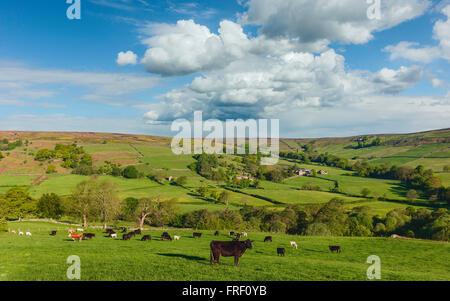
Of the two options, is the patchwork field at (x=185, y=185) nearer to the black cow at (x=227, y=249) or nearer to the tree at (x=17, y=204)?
the tree at (x=17, y=204)

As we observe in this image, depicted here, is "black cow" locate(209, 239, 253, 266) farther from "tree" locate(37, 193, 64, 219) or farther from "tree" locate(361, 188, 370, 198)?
"tree" locate(361, 188, 370, 198)

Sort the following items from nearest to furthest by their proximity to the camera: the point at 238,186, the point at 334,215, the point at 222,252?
the point at 222,252 → the point at 334,215 → the point at 238,186

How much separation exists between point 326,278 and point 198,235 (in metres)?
29.8

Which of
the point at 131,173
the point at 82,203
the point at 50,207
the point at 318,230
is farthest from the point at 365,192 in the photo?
the point at 50,207

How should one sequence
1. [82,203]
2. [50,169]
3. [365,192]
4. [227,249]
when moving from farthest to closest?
1. [50,169]
2. [365,192]
3. [82,203]
4. [227,249]

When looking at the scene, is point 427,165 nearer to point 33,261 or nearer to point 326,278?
point 326,278

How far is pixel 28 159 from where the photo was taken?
502 ft

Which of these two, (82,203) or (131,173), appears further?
(131,173)

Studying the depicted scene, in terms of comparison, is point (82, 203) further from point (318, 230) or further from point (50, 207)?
point (318, 230)

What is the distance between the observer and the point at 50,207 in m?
72.5

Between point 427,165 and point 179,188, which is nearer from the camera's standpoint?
point 179,188

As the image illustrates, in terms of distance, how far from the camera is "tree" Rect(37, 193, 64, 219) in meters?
72.4
